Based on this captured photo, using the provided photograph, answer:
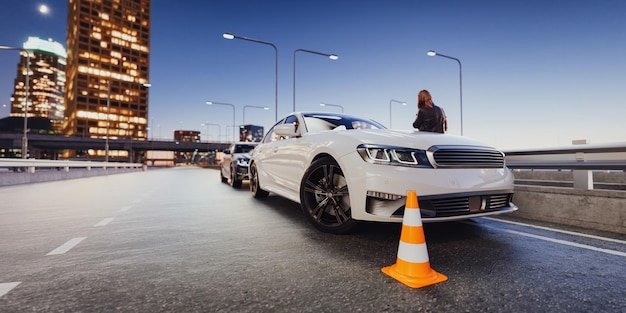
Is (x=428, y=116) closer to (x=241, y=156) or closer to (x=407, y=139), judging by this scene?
(x=407, y=139)

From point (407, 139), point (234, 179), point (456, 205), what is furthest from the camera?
point (234, 179)

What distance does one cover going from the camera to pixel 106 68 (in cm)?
13975

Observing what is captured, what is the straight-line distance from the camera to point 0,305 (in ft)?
6.81

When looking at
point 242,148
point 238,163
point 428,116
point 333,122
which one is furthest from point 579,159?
point 242,148

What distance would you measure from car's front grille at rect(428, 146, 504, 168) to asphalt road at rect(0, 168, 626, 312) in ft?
2.70

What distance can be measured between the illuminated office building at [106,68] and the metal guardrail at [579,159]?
148811 mm

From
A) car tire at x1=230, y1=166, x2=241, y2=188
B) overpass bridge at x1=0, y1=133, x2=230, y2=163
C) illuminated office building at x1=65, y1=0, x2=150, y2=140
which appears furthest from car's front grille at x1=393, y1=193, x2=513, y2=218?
illuminated office building at x1=65, y1=0, x2=150, y2=140

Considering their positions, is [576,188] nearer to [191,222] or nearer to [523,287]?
[523,287]

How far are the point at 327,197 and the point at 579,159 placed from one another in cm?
355

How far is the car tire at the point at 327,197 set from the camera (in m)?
3.93

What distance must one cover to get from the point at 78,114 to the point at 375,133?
507 feet

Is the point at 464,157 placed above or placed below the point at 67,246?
above

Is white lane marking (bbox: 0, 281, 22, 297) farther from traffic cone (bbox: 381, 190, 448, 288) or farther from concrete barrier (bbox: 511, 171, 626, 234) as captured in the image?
concrete barrier (bbox: 511, 171, 626, 234)

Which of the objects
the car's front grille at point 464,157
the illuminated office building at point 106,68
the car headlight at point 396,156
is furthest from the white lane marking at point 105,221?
the illuminated office building at point 106,68
